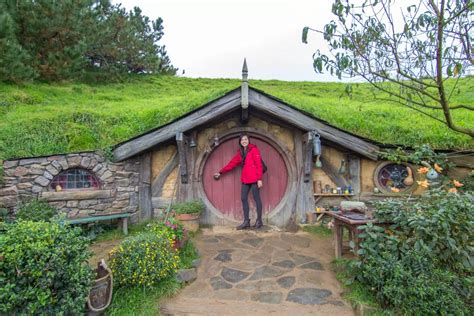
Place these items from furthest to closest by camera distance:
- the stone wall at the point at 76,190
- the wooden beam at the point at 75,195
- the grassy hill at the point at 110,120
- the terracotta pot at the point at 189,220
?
the grassy hill at the point at 110,120
the terracotta pot at the point at 189,220
the wooden beam at the point at 75,195
the stone wall at the point at 76,190

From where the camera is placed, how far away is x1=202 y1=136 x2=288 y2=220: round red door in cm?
664

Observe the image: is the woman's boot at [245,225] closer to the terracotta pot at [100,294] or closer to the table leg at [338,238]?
the table leg at [338,238]

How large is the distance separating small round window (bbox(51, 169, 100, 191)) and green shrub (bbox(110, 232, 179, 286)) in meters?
2.59

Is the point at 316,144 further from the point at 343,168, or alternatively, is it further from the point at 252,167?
the point at 252,167

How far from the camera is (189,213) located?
588 cm

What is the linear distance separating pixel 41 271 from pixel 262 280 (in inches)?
98.4

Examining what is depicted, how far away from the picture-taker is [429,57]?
390cm

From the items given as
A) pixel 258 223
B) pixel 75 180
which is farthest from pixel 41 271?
pixel 258 223

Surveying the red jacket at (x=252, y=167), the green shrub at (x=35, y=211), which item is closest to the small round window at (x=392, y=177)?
the red jacket at (x=252, y=167)

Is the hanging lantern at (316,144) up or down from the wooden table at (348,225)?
up

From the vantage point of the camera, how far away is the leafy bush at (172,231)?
4370 mm

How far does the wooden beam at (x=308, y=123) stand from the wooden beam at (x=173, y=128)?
448mm

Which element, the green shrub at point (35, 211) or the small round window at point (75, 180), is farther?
the small round window at point (75, 180)

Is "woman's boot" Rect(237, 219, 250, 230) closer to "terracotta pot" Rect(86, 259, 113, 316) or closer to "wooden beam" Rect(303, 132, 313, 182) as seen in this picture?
"wooden beam" Rect(303, 132, 313, 182)
